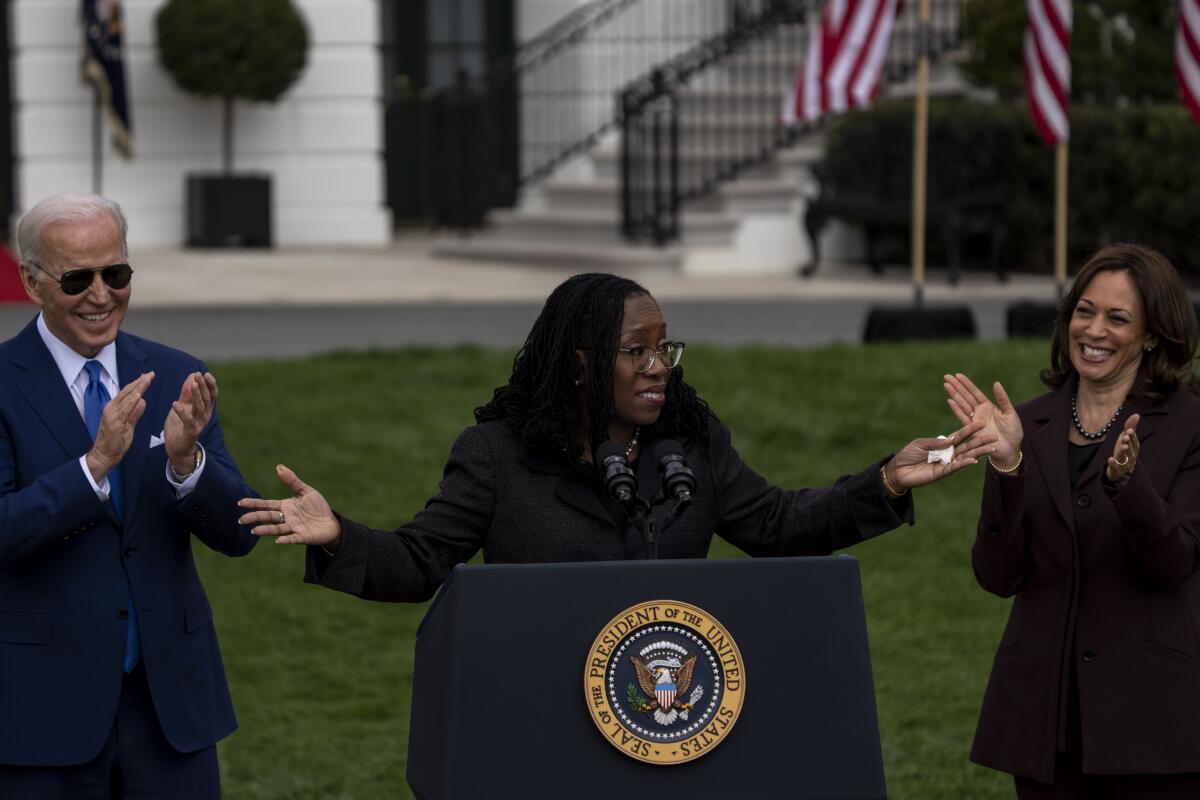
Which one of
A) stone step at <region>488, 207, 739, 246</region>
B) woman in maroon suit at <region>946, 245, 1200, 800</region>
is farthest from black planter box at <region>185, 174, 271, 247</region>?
woman in maroon suit at <region>946, 245, 1200, 800</region>

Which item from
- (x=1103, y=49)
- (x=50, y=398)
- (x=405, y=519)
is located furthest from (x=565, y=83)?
(x=50, y=398)

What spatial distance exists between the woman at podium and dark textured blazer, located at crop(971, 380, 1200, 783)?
1.02 feet

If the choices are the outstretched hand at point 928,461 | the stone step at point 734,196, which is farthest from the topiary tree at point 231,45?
the outstretched hand at point 928,461

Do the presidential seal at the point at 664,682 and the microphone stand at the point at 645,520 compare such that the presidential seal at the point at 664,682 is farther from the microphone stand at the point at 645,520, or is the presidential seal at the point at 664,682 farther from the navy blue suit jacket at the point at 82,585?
the navy blue suit jacket at the point at 82,585

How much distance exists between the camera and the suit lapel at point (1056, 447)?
16.4 feet

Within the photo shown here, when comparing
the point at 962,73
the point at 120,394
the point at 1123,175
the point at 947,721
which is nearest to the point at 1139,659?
the point at 120,394

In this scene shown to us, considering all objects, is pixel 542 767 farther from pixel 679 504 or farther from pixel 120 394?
pixel 120 394

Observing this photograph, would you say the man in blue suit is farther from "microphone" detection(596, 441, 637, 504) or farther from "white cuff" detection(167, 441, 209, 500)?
"microphone" detection(596, 441, 637, 504)

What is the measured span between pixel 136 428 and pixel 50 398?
0.61 ft

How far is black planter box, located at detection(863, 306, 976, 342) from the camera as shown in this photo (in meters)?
12.8

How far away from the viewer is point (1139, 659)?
4918 millimetres

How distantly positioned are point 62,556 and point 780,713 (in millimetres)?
1466

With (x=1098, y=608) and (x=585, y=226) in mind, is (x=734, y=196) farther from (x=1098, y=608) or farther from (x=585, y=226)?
(x=1098, y=608)

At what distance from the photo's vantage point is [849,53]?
48.0ft
